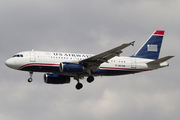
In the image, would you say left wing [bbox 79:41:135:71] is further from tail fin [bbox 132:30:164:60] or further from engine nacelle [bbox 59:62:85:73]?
tail fin [bbox 132:30:164:60]

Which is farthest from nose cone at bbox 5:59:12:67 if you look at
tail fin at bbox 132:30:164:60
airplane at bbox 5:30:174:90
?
tail fin at bbox 132:30:164:60

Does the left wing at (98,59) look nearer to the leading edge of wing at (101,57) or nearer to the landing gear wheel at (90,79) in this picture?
the leading edge of wing at (101,57)

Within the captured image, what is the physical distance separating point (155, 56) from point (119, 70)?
7.47 m

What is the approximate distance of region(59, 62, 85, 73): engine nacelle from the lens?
50000 millimetres

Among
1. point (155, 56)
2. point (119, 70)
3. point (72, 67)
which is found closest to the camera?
point (72, 67)

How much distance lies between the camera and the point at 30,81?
169 ft

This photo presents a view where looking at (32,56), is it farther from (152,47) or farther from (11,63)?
(152,47)

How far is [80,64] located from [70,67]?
1.87m

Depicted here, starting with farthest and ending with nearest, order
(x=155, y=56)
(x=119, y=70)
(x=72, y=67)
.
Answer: (x=155, y=56), (x=119, y=70), (x=72, y=67)

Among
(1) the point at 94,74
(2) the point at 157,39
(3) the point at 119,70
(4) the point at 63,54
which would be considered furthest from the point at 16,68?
(2) the point at 157,39

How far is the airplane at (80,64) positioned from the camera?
50438 mm

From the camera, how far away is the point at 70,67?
50.3 metres

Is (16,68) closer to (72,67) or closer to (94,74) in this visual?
(72,67)

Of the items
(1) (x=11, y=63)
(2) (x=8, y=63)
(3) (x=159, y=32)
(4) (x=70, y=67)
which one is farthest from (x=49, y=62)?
(3) (x=159, y=32)
